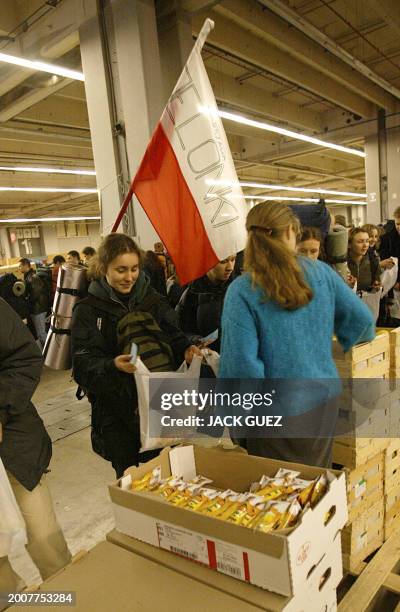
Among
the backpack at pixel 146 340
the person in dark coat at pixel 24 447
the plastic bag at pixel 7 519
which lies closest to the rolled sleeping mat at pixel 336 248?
the backpack at pixel 146 340

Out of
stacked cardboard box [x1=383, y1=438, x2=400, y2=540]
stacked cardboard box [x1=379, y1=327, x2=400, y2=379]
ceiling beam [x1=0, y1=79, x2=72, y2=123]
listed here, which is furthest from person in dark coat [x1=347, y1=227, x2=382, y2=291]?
ceiling beam [x1=0, y1=79, x2=72, y2=123]

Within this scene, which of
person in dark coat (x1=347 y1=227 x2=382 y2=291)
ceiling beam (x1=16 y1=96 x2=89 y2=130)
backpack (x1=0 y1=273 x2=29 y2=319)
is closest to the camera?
person in dark coat (x1=347 y1=227 x2=382 y2=291)

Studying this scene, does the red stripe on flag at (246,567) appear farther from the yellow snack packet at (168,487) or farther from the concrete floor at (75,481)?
the concrete floor at (75,481)

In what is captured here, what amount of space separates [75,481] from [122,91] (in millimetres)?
3316

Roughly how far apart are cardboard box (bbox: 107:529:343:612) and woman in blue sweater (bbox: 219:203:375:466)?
41 centimetres

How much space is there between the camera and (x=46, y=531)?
5.28ft

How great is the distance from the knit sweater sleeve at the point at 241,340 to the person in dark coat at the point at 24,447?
30.5 inches

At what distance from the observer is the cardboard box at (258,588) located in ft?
2.94

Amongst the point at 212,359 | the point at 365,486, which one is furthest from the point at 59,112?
the point at 365,486

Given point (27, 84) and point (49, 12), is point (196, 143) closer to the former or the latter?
point (49, 12)

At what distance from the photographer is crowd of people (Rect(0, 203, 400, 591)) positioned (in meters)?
1.34

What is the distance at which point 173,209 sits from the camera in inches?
74.9

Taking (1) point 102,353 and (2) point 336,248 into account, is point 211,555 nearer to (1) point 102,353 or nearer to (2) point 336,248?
(1) point 102,353

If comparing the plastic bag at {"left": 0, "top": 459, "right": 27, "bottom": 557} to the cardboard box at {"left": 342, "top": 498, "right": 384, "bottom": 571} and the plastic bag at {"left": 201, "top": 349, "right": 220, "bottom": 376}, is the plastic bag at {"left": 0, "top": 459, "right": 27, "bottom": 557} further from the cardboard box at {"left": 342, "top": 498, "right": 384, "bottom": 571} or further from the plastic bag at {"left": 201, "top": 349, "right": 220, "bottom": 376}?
the cardboard box at {"left": 342, "top": 498, "right": 384, "bottom": 571}
